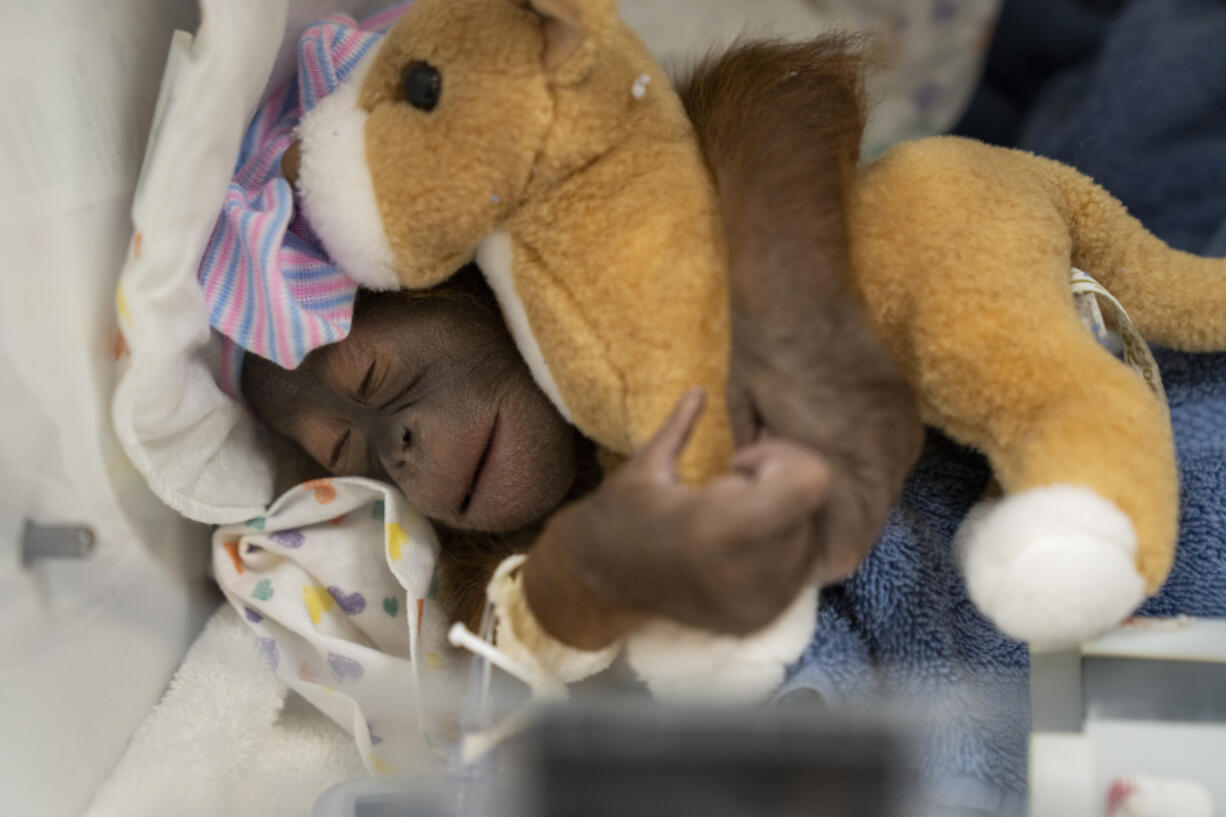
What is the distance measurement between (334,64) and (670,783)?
1.73 ft

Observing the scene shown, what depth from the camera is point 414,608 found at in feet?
2.34

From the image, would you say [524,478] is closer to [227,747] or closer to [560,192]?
[560,192]

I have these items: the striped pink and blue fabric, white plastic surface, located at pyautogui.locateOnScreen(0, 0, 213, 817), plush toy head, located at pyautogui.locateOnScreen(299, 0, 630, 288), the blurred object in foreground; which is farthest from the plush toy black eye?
the blurred object in foreground

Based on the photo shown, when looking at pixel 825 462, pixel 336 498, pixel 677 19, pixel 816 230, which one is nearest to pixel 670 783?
pixel 825 462

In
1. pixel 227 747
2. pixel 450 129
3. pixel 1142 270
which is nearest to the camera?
pixel 450 129

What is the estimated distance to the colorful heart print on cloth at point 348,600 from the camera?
72 cm

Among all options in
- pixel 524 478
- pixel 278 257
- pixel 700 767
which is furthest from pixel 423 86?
pixel 700 767

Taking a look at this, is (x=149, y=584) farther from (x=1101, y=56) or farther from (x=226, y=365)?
(x=1101, y=56)

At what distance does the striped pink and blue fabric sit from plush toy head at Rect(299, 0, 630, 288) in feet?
0.15

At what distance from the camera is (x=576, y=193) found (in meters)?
0.54

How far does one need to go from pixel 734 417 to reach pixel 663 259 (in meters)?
0.09

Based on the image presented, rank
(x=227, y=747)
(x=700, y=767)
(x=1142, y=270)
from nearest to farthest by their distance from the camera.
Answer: (x=700, y=767) < (x=1142, y=270) < (x=227, y=747)

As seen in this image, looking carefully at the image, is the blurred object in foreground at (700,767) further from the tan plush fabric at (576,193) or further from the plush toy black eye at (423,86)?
the plush toy black eye at (423,86)

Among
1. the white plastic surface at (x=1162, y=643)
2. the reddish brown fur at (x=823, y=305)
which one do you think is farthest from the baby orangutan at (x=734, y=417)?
the white plastic surface at (x=1162, y=643)
